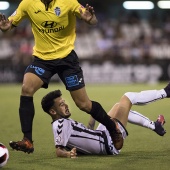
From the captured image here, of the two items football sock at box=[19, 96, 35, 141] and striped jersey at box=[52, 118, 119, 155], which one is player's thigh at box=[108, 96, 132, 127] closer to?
striped jersey at box=[52, 118, 119, 155]

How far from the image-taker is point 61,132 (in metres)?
6.51

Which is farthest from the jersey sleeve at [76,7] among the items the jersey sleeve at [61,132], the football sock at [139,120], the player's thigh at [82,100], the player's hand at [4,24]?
the football sock at [139,120]

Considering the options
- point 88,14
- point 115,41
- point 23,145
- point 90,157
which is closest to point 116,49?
point 115,41

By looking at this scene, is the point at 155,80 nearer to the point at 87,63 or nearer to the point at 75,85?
the point at 87,63

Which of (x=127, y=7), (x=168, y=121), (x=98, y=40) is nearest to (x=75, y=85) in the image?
(x=168, y=121)

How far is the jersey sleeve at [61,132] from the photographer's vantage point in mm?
6508

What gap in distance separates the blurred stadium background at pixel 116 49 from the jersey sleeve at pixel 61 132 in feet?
54.1

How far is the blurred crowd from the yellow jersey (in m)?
16.4

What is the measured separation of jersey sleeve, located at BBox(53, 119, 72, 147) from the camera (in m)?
6.51

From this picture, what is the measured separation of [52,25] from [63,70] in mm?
571

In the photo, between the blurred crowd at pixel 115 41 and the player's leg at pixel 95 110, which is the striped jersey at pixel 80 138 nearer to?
the player's leg at pixel 95 110

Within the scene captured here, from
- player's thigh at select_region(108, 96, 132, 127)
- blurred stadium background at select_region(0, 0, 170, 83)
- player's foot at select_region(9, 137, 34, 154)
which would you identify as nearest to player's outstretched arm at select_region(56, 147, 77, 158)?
player's foot at select_region(9, 137, 34, 154)

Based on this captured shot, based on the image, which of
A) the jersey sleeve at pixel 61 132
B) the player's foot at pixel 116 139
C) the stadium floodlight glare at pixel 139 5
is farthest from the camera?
the stadium floodlight glare at pixel 139 5

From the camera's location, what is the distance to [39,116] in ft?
39.5
